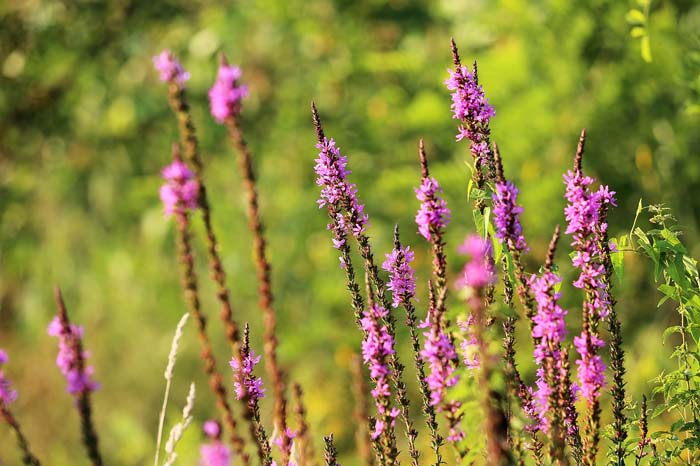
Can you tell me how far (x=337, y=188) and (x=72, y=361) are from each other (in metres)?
0.81

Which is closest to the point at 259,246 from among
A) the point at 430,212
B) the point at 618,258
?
the point at 430,212

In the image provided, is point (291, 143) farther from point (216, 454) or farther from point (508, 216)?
point (216, 454)

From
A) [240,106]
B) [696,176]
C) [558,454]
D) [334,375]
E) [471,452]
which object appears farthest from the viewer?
[334,375]

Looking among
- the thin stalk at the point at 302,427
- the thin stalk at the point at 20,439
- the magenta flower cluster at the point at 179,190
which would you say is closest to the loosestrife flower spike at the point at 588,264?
the thin stalk at the point at 302,427

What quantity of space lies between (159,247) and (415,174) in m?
3.00

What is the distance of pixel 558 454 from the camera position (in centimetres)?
184

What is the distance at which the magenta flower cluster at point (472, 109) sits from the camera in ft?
7.38

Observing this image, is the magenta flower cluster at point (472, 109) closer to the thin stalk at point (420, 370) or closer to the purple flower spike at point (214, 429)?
the thin stalk at point (420, 370)

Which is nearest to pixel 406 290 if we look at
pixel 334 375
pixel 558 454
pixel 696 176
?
pixel 558 454

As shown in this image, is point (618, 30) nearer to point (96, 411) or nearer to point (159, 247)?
point (159, 247)

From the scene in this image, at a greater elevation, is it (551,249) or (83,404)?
(551,249)

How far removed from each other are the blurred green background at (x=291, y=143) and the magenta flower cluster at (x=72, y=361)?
6592 mm

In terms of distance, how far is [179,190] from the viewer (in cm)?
174

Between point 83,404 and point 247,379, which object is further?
point 247,379
